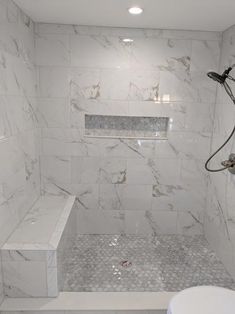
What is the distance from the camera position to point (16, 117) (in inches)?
76.5

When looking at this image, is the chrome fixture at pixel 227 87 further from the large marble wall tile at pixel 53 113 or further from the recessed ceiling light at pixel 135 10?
the large marble wall tile at pixel 53 113

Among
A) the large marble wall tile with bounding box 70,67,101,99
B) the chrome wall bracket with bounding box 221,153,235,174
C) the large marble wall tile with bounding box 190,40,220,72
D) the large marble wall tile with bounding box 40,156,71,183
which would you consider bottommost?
the large marble wall tile with bounding box 40,156,71,183

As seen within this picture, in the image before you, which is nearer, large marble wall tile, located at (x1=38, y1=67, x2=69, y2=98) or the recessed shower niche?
large marble wall tile, located at (x1=38, y1=67, x2=69, y2=98)

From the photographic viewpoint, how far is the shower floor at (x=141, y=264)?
6.57ft

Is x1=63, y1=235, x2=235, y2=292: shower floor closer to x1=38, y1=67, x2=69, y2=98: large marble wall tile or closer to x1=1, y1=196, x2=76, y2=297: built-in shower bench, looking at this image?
x1=1, y1=196, x2=76, y2=297: built-in shower bench

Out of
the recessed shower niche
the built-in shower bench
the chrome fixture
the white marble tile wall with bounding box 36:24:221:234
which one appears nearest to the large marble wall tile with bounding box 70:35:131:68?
the white marble tile wall with bounding box 36:24:221:234

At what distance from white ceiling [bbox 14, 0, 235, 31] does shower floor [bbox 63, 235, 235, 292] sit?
2113 millimetres

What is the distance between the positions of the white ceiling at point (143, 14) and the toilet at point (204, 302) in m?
1.84

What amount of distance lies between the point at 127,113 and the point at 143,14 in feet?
2.88

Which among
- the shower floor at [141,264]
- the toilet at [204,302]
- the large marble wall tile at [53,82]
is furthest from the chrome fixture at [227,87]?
the large marble wall tile at [53,82]

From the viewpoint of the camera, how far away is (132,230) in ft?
9.05

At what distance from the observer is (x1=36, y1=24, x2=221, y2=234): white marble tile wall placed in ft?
7.77

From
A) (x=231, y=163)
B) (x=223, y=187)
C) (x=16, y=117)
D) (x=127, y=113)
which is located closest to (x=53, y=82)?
(x=16, y=117)

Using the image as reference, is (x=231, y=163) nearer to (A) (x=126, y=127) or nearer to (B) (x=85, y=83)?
(A) (x=126, y=127)
